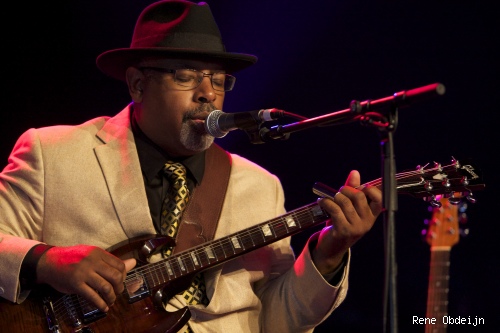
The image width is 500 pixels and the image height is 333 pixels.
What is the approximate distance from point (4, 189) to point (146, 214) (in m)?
0.72

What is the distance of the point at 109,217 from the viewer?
3334 mm

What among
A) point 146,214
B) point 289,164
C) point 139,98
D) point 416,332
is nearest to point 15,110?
point 139,98

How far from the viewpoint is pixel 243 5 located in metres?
4.88

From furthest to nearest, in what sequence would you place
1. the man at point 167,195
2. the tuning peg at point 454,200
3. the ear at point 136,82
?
the ear at point 136,82 < the man at point 167,195 < the tuning peg at point 454,200

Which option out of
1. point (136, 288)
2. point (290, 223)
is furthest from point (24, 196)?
point (290, 223)

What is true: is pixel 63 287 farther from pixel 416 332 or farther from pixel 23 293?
pixel 416 332

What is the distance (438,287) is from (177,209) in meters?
1.47

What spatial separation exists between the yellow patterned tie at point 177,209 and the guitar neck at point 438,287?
1227mm

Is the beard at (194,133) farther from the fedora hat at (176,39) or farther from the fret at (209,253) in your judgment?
the fret at (209,253)

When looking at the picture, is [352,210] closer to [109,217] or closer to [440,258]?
[440,258]

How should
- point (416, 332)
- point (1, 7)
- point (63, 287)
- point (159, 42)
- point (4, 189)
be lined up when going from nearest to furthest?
point (63, 287) → point (4, 189) → point (159, 42) → point (1, 7) → point (416, 332)

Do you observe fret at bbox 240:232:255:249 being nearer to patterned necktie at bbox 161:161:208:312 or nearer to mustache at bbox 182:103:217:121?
patterned necktie at bbox 161:161:208:312

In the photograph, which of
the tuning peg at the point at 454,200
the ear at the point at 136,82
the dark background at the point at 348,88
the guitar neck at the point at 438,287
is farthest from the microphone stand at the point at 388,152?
the dark background at the point at 348,88

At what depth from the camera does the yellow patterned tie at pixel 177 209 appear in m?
3.38
